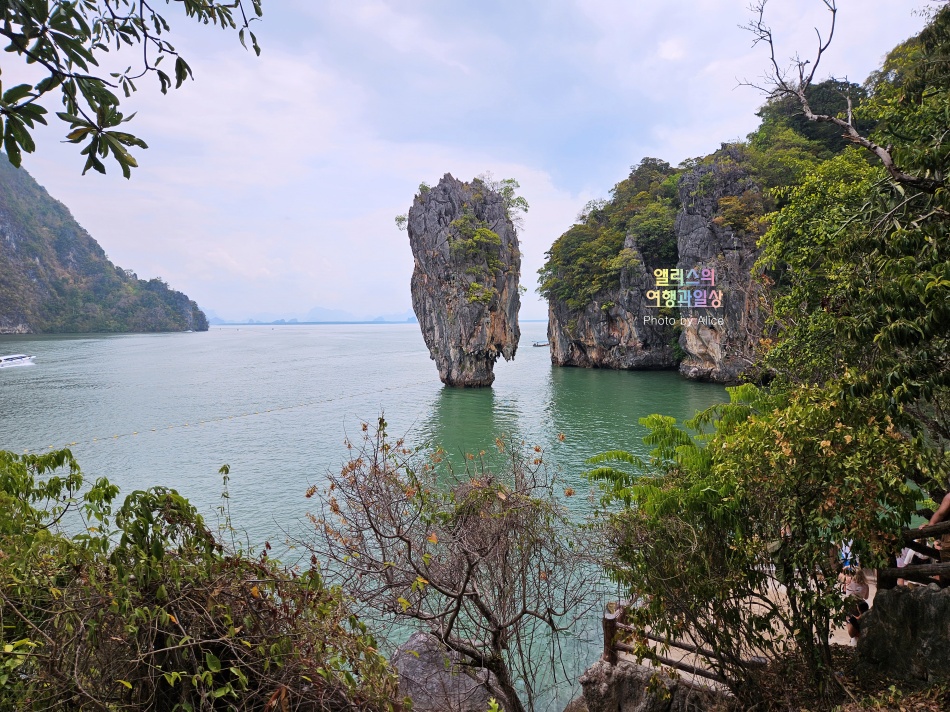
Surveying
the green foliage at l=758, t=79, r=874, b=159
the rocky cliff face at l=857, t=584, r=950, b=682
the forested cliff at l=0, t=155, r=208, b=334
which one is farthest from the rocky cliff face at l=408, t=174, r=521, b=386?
the forested cliff at l=0, t=155, r=208, b=334

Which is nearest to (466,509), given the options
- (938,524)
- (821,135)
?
(938,524)

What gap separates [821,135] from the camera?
3450 centimetres

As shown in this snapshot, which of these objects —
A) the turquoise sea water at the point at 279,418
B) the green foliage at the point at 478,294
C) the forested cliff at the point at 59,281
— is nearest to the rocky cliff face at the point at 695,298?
the turquoise sea water at the point at 279,418

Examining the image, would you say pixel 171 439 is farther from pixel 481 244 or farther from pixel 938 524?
pixel 938 524

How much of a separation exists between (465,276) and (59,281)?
10241 centimetres

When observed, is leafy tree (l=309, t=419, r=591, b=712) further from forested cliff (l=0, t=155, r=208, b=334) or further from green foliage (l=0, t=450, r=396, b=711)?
forested cliff (l=0, t=155, r=208, b=334)

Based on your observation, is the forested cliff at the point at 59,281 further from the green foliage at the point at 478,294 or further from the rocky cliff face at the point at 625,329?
the rocky cliff face at the point at 625,329

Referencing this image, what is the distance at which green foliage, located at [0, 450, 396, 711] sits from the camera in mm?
2188

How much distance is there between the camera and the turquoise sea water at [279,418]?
56.7 feet

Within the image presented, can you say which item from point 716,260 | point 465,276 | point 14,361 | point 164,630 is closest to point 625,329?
point 716,260

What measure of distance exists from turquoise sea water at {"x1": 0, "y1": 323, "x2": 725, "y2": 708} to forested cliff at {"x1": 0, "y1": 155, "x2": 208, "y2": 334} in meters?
57.8

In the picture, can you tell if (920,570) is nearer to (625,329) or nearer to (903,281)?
(903,281)

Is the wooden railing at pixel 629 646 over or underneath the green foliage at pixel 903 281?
underneath

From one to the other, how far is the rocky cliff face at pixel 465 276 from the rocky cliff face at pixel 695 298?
31.1 feet
